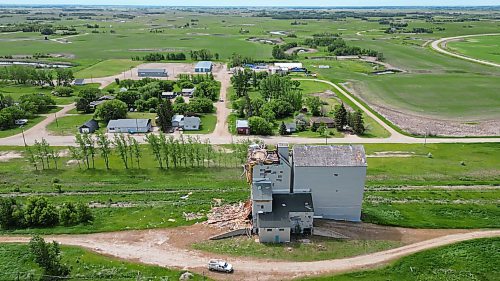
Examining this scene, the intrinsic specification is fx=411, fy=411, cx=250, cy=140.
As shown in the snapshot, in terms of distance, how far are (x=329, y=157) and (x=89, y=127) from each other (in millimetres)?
52801

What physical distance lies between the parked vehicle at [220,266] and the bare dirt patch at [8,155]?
45.3 metres

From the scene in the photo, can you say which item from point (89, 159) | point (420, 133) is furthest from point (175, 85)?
point (420, 133)

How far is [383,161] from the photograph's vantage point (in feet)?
213

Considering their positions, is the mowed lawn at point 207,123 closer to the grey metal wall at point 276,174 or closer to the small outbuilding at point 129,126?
the small outbuilding at point 129,126

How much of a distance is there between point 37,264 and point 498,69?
14988 centimetres

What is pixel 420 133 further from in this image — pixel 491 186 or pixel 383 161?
pixel 491 186

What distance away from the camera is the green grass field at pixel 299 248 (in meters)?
38.9

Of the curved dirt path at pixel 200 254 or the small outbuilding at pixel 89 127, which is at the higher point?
the small outbuilding at pixel 89 127

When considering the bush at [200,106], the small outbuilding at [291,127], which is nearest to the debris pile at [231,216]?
the small outbuilding at [291,127]

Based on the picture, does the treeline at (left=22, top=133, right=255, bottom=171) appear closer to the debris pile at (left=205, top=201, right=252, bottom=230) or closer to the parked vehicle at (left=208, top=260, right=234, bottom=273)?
the debris pile at (left=205, top=201, right=252, bottom=230)

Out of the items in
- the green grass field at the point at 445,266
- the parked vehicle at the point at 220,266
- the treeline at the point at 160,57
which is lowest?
the green grass field at the point at 445,266

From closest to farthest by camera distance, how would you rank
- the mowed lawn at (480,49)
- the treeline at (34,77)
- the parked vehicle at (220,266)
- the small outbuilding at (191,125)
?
the parked vehicle at (220,266), the small outbuilding at (191,125), the treeline at (34,77), the mowed lawn at (480,49)

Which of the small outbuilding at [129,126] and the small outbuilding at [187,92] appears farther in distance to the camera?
the small outbuilding at [187,92]

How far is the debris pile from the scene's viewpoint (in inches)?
1738
